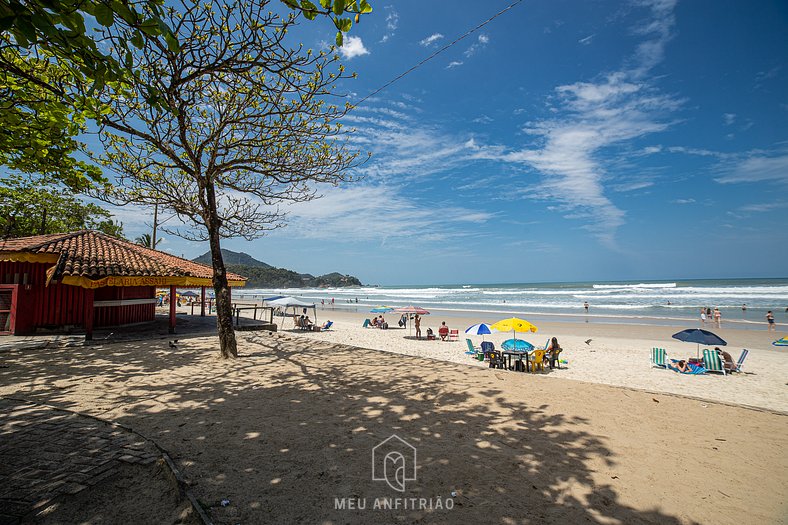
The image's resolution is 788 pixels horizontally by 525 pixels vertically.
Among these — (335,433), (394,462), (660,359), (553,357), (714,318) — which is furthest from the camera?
(714,318)

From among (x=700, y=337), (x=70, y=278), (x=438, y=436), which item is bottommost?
(x=438, y=436)

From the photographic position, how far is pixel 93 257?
39.1 feet

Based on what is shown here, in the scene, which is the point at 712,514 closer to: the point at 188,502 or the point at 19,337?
the point at 188,502

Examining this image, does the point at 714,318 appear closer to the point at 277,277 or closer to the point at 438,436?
the point at 438,436

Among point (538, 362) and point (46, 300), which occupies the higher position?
point (46, 300)

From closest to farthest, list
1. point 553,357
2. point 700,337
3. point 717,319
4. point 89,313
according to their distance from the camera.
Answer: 1. point 700,337
2. point 89,313
3. point 553,357
4. point 717,319

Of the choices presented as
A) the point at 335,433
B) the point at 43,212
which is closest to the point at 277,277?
the point at 43,212

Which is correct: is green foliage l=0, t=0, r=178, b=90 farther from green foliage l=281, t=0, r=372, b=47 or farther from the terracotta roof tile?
the terracotta roof tile

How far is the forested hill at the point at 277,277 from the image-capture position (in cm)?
14100

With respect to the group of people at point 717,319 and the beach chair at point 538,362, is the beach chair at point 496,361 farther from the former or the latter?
the group of people at point 717,319

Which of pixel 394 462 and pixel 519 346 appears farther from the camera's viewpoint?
pixel 519 346

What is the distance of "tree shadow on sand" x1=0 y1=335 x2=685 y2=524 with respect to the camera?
3553mm

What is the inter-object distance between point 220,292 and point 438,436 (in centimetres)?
764

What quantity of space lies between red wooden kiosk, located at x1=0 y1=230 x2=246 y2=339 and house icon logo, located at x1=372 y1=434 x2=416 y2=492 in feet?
35.7
